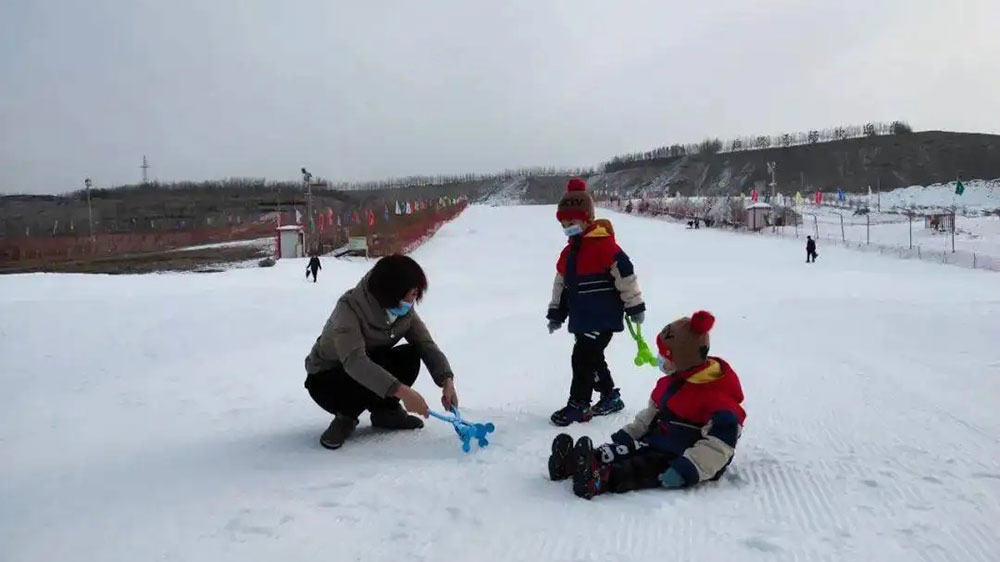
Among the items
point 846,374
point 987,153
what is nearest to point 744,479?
point 846,374

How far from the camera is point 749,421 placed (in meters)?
4.55

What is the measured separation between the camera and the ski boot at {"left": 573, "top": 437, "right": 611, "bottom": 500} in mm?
3166

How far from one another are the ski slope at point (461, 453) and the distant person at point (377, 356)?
184 mm

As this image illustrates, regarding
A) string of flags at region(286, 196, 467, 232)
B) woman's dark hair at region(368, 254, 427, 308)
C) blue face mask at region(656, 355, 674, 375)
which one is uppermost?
string of flags at region(286, 196, 467, 232)

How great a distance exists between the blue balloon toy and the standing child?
26.5 inches

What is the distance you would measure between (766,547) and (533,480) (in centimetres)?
114

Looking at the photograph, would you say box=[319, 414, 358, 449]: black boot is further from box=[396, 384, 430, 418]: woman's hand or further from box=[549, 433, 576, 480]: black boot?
box=[549, 433, 576, 480]: black boot

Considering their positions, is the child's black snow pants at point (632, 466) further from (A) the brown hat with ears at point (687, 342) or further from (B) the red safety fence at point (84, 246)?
(B) the red safety fence at point (84, 246)

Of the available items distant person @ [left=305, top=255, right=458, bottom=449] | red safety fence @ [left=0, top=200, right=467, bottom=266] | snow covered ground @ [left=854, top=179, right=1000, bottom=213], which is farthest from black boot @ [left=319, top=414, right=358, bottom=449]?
snow covered ground @ [left=854, top=179, right=1000, bottom=213]

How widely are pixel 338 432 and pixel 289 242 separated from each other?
25314 mm

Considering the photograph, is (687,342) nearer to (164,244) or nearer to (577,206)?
(577,206)

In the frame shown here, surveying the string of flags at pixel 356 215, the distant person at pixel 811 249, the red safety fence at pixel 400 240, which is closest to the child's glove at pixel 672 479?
the red safety fence at pixel 400 240

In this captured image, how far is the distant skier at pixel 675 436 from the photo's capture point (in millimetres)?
3256

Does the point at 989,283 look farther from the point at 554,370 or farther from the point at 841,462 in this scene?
the point at 841,462
